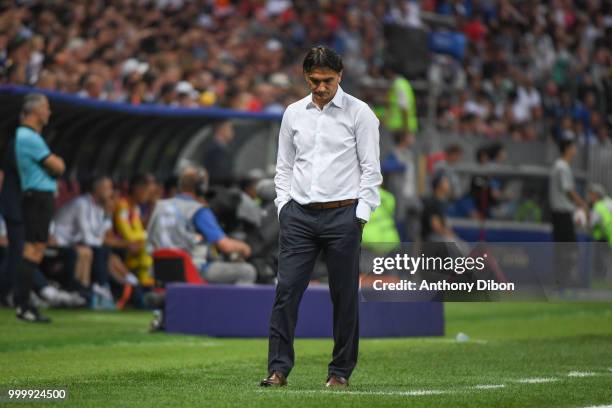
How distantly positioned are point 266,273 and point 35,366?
5.33 m

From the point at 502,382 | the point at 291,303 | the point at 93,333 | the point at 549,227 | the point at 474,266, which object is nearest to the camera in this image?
the point at 291,303

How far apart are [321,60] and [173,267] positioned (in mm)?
7130

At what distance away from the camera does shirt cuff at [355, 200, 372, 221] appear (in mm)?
8859

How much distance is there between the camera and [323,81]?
884cm

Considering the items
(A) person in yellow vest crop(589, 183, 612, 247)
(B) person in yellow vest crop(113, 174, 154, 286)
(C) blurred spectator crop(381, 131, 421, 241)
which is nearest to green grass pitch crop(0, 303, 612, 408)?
(B) person in yellow vest crop(113, 174, 154, 286)

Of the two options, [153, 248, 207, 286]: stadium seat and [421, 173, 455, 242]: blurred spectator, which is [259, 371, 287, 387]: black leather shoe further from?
[421, 173, 455, 242]: blurred spectator

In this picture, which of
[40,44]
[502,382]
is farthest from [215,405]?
[40,44]

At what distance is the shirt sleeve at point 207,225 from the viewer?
15.2 m

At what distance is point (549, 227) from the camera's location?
1065 inches

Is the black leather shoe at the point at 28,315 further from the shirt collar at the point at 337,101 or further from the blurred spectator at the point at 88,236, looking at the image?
the shirt collar at the point at 337,101

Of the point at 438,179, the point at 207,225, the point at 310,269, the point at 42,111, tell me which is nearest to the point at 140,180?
the point at 207,225

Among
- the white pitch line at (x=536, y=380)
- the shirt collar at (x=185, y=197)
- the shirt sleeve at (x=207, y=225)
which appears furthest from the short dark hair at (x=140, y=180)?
the white pitch line at (x=536, y=380)

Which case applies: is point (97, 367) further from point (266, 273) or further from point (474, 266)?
point (266, 273)

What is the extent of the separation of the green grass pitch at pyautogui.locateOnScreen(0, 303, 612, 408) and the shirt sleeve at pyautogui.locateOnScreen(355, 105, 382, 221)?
1.18 metres
